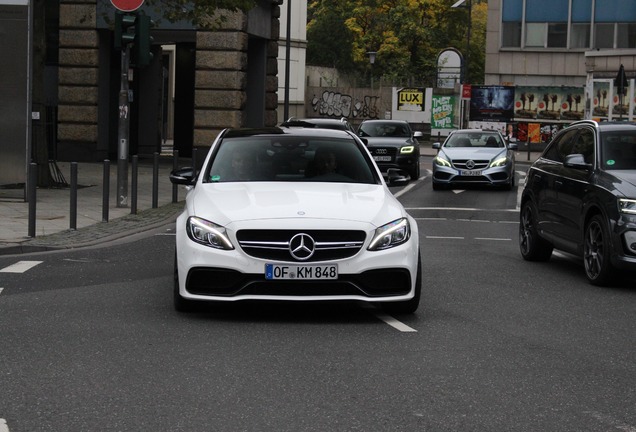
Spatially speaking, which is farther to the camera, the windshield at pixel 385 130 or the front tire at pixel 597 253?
the windshield at pixel 385 130

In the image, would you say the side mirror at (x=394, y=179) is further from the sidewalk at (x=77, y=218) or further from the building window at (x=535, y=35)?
the building window at (x=535, y=35)

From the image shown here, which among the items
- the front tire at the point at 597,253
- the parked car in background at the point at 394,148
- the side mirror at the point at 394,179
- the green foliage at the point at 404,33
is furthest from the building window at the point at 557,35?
the side mirror at the point at 394,179

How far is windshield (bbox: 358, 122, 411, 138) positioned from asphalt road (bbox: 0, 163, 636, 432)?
22.2 m

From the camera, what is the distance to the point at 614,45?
236ft

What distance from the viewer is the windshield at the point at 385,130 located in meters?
34.8

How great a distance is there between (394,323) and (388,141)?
24.5m

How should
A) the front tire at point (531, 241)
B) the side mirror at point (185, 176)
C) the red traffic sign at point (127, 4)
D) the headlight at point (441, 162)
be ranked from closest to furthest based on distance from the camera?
the side mirror at point (185, 176) → the front tire at point (531, 241) → the red traffic sign at point (127, 4) → the headlight at point (441, 162)

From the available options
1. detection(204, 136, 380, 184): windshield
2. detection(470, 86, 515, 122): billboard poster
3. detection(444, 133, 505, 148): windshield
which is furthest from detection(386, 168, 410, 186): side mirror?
detection(470, 86, 515, 122): billboard poster

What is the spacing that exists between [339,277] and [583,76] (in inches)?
2564

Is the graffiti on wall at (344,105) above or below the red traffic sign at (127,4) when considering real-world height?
below

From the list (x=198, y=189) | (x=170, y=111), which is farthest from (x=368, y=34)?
(x=198, y=189)

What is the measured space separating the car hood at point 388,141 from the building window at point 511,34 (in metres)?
41.0

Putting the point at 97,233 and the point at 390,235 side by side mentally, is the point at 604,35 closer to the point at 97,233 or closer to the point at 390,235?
the point at 97,233

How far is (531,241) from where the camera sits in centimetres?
1442
